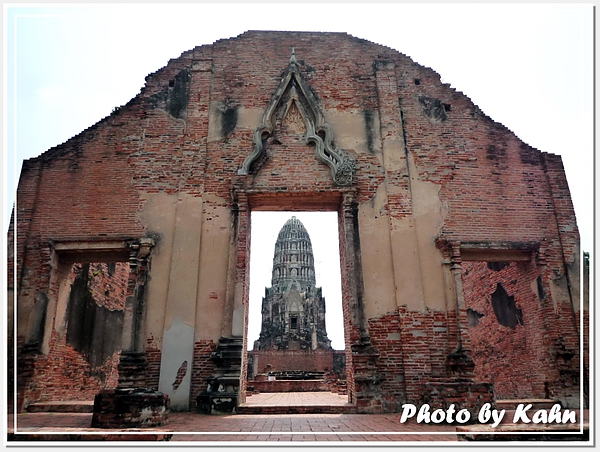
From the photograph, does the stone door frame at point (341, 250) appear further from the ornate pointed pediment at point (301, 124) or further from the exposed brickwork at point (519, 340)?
the exposed brickwork at point (519, 340)

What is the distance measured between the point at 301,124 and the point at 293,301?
1139 inches

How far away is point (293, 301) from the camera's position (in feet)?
125

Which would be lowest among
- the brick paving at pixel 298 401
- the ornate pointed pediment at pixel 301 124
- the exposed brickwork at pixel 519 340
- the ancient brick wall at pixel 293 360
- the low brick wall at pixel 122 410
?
the ancient brick wall at pixel 293 360

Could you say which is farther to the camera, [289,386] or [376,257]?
[289,386]

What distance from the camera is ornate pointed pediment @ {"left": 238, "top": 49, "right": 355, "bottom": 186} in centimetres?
975

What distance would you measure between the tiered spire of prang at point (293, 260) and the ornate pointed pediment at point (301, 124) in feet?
97.0

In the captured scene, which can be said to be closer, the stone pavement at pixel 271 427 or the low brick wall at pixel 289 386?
the stone pavement at pixel 271 427

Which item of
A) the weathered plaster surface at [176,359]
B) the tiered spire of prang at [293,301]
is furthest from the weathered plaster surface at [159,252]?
the tiered spire of prang at [293,301]

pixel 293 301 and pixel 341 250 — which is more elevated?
pixel 341 250

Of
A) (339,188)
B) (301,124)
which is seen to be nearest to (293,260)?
(301,124)

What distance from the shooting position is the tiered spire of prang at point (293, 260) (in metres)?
39.8

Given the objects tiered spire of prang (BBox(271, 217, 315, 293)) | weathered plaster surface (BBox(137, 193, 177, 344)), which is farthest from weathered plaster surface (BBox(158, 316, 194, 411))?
tiered spire of prang (BBox(271, 217, 315, 293))

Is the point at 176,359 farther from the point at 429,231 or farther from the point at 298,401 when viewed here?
the point at 429,231

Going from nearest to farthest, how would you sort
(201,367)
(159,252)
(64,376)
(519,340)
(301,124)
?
1. (201,367)
2. (159,252)
3. (64,376)
4. (301,124)
5. (519,340)
